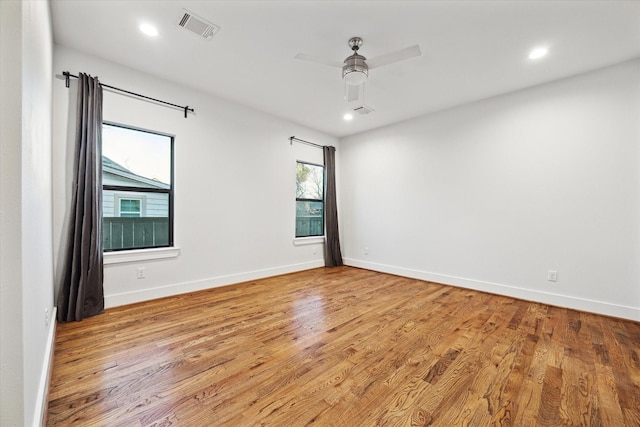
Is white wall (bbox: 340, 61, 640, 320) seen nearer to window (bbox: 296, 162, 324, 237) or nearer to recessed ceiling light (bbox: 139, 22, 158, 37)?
window (bbox: 296, 162, 324, 237)

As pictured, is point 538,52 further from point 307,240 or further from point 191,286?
point 191,286

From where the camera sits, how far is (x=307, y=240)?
205 inches

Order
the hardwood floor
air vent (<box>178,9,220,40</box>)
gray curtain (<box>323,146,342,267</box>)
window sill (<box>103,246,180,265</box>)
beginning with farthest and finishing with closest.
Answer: gray curtain (<box>323,146,342,267</box>) < window sill (<box>103,246,180,265</box>) < air vent (<box>178,9,220,40</box>) < the hardwood floor

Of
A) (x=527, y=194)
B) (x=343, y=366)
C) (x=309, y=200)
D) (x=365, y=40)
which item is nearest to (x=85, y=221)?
(x=343, y=366)

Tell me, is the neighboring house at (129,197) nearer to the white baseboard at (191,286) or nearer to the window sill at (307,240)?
the white baseboard at (191,286)

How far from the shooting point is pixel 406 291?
384 cm

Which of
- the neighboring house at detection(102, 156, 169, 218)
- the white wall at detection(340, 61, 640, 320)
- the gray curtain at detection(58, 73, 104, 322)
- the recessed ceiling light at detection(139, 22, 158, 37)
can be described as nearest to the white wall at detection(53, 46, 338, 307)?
the gray curtain at detection(58, 73, 104, 322)

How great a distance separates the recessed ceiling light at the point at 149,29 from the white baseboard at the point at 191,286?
9.04 feet

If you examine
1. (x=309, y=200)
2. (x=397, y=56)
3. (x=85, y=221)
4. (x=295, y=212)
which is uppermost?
(x=397, y=56)

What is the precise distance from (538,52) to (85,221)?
4.93 meters

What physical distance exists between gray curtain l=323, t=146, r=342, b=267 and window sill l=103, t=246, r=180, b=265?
285 cm

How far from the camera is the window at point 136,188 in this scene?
309cm

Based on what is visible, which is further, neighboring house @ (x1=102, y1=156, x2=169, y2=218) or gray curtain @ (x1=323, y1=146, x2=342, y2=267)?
gray curtain @ (x1=323, y1=146, x2=342, y2=267)

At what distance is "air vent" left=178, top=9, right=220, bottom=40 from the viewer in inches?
89.7
